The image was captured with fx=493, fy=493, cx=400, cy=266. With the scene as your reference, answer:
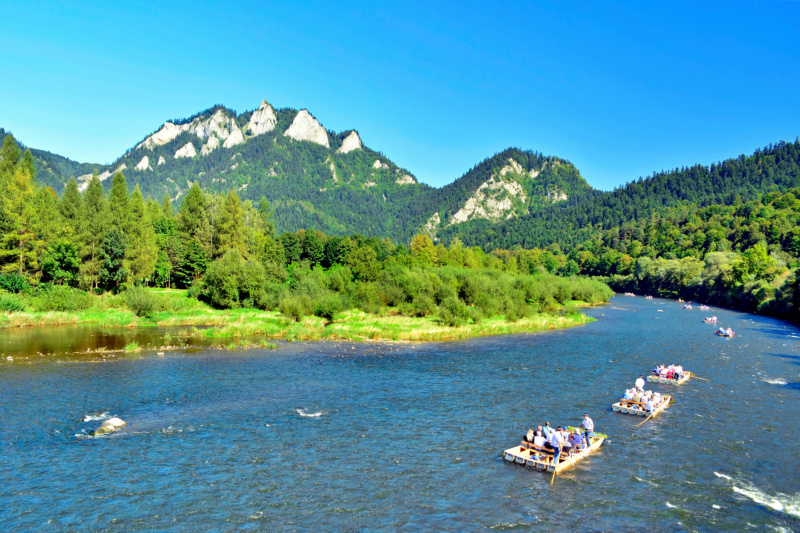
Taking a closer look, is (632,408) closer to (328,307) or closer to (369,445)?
(369,445)

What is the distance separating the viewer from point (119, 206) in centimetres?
10575

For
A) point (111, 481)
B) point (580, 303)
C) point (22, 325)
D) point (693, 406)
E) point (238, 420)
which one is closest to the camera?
point (111, 481)

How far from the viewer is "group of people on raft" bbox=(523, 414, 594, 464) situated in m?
29.9

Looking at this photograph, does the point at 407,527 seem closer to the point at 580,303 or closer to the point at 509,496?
the point at 509,496

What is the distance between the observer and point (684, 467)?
30.2m

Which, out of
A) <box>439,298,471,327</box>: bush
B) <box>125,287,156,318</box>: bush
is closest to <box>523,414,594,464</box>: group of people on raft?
<box>439,298,471,327</box>: bush

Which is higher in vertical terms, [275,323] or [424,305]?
[424,305]

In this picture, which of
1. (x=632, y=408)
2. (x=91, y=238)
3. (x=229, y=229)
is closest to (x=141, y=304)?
(x=91, y=238)

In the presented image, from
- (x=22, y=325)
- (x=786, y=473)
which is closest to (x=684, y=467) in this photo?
(x=786, y=473)

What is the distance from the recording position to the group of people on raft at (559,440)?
29891mm

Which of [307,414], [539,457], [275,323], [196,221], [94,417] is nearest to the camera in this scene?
[539,457]

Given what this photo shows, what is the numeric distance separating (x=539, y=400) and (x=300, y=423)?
20788 millimetres

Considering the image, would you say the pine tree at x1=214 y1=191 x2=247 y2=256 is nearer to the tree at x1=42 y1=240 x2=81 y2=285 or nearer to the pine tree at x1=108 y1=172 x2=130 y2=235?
the pine tree at x1=108 y1=172 x2=130 y2=235

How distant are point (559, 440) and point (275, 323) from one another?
57.4 meters
